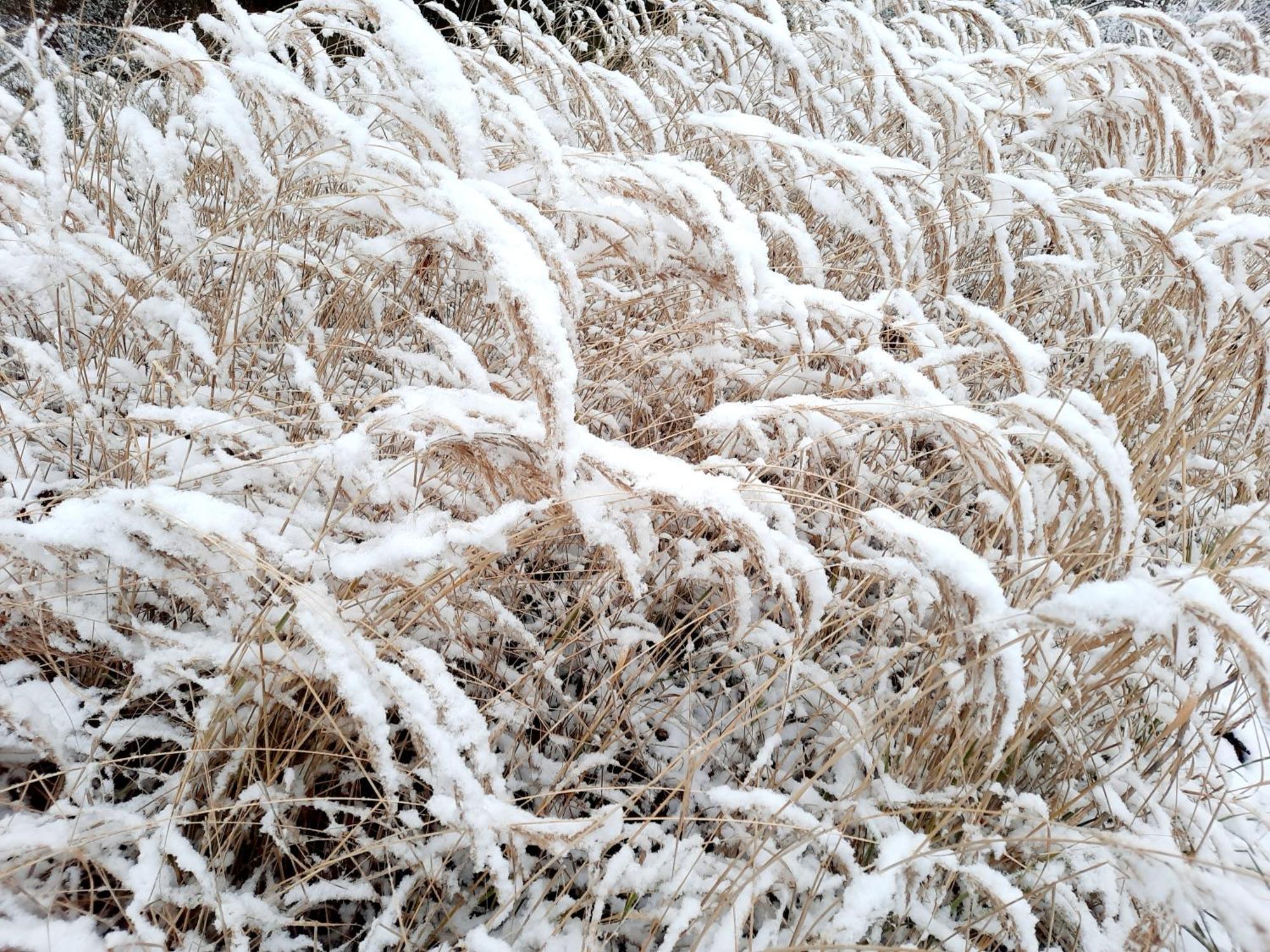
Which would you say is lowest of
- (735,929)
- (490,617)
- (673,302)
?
(735,929)

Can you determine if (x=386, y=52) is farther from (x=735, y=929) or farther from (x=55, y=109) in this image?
(x=735, y=929)

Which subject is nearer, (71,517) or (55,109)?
(71,517)

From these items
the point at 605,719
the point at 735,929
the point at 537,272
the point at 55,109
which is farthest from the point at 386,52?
the point at 735,929

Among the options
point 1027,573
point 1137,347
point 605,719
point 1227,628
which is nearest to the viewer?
point 1227,628

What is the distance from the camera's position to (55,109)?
105cm

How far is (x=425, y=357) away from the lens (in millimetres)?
1062

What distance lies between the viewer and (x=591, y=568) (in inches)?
39.1

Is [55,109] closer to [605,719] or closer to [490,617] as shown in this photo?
[490,617]

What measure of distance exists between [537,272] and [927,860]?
0.63m

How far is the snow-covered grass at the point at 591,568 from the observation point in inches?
27.1

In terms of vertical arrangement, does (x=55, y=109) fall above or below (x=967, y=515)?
above

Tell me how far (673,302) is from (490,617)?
26.8 inches

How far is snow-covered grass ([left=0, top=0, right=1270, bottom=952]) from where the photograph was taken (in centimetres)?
69

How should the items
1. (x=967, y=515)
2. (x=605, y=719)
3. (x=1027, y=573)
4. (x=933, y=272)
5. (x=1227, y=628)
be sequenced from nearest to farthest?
(x=1227, y=628) → (x=1027, y=573) → (x=605, y=719) → (x=967, y=515) → (x=933, y=272)
